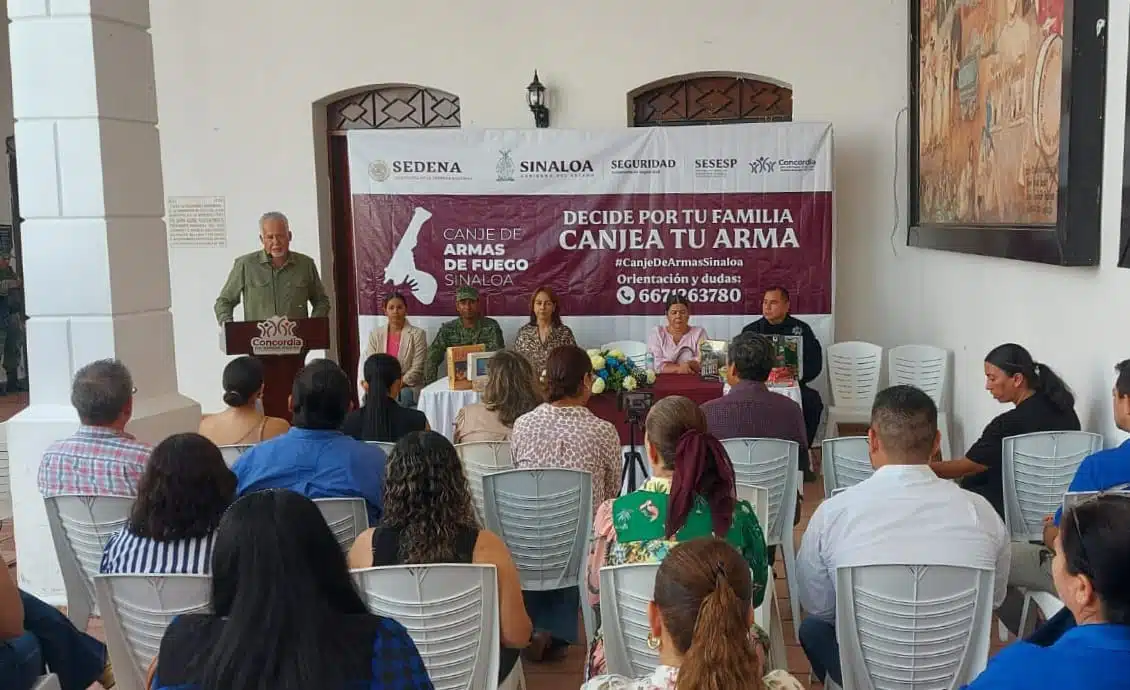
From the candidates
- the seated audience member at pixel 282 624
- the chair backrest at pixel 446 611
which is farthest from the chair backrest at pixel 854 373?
the seated audience member at pixel 282 624

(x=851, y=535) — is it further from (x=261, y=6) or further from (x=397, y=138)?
(x=261, y=6)

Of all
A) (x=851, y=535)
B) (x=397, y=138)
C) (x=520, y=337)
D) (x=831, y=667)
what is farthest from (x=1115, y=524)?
(x=397, y=138)

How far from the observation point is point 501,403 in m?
3.83

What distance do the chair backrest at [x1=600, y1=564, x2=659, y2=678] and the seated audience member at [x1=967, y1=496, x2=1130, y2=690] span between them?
840 millimetres

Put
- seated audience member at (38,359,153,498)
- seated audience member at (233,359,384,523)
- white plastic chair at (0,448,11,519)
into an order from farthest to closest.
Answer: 1. white plastic chair at (0,448,11,519)
2. seated audience member at (38,359,153,498)
3. seated audience member at (233,359,384,523)

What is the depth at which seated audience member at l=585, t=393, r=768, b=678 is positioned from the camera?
7.58 ft

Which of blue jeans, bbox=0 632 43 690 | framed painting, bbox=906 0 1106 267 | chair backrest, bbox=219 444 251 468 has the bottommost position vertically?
blue jeans, bbox=0 632 43 690

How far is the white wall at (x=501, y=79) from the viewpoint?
671 centimetres

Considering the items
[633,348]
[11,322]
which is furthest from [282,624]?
[11,322]

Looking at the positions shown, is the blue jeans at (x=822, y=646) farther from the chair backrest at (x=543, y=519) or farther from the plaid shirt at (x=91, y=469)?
the plaid shirt at (x=91, y=469)

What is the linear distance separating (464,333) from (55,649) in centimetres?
412

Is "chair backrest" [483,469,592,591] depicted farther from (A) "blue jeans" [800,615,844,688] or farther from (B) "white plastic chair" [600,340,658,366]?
(B) "white plastic chair" [600,340,658,366]

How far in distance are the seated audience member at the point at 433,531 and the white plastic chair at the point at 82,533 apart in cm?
96

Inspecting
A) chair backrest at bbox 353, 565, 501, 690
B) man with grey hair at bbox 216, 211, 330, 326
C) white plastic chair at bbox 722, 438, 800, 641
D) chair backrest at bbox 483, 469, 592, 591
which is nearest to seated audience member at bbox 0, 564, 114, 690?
chair backrest at bbox 353, 565, 501, 690
